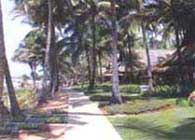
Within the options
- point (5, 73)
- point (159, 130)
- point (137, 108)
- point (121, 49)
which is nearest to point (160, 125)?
point (159, 130)

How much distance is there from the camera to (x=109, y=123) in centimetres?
1961

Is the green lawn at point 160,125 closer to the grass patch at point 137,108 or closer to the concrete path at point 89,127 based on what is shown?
the concrete path at point 89,127

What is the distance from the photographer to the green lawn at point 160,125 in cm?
1569

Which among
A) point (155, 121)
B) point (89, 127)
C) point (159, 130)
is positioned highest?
point (89, 127)

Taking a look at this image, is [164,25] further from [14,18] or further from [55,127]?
[55,127]

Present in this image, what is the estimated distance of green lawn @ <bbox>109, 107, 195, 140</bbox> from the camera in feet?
51.5

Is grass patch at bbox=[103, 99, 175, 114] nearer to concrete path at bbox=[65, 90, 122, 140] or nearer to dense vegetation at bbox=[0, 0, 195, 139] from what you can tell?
dense vegetation at bbox=[0, 0, 195, 139]

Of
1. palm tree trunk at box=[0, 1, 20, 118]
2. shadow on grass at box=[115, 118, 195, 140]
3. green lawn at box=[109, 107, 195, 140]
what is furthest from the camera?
palm tree trunk at box=[0, 1, 20, 118]

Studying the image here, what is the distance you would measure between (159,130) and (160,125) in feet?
4.36

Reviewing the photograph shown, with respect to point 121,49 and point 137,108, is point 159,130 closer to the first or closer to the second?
point 137,108

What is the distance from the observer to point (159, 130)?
17.1m

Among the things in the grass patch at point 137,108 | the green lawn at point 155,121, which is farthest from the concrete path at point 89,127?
the grass patch at point 137,108

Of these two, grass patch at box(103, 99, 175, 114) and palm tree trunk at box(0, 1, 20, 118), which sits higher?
palm tree trunk at box(0, 1, 20, 118)

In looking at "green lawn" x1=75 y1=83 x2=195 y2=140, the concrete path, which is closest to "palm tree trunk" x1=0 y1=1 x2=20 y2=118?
the concrete path
